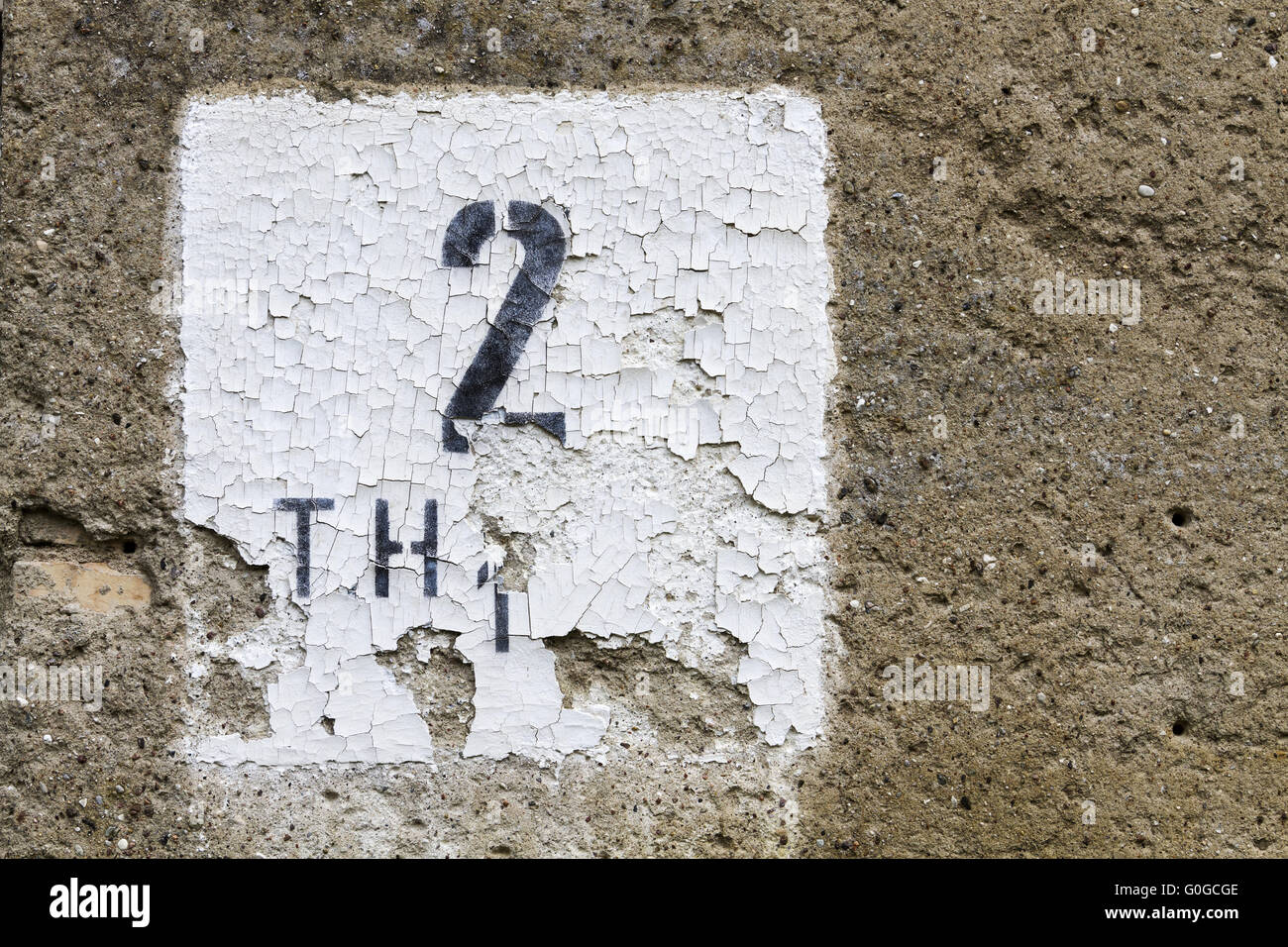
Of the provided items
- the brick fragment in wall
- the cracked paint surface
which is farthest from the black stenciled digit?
the brick fragment in wall

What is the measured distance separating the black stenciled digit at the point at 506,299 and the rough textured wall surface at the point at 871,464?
0.26 m

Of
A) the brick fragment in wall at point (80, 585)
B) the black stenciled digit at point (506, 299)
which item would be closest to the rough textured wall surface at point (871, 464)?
the brick fragment in wall at point (80, 585)

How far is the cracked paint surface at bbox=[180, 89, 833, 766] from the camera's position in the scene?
1878mm

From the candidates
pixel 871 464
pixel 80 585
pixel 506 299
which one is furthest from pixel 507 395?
pixel 80 585

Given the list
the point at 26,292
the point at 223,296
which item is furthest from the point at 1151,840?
the point at 26,292

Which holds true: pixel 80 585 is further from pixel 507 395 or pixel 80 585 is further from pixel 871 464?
pixel 871 464

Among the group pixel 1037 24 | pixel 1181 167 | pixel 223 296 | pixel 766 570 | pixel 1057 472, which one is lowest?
pixel 766 570

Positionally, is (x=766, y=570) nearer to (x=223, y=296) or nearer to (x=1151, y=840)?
(x=1151, y=840)

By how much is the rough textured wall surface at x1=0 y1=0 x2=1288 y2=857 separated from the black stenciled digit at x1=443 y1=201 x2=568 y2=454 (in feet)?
0.84

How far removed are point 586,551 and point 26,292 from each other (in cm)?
127

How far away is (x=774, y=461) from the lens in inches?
74.6

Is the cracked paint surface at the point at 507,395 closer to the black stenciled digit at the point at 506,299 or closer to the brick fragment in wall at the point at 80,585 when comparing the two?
the black stenciled digit at the point at 506,299

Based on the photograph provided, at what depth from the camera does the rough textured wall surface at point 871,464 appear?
6.13 ft

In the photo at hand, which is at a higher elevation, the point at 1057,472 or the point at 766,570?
the point at 1057,472
